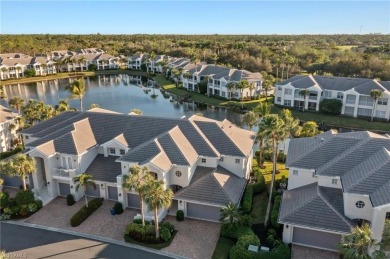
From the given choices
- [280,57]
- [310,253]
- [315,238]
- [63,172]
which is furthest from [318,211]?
[280,57]

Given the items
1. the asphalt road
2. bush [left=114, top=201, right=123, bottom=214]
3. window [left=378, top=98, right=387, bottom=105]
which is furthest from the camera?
window [left=378, top=98, right=387, bottom=105]

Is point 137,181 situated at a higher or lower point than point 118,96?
higher

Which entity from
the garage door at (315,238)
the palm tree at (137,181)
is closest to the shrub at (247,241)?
the garage door at (315,238)

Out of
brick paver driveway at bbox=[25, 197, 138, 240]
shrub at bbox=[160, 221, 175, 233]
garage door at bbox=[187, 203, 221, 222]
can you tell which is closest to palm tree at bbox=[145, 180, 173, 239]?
shrub at bbox=[160, 221, 175, 233]

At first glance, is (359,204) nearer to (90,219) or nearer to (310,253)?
(310,253)

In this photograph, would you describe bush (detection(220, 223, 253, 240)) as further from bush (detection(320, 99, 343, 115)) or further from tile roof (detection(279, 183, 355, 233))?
bush (detection(320, 99, 343, 115))

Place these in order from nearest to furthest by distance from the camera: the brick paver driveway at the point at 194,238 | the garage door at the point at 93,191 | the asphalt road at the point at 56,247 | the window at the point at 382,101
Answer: the asphalt road at the point at 56,247, the brick paver driveway at the point at 194,238, the garage door at the point at 93,191, the window at the point at 382,101

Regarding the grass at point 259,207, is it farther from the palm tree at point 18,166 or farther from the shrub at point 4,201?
the shrub at point 4,201
